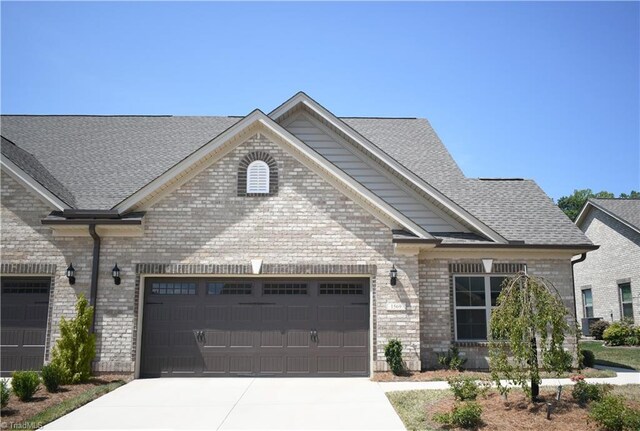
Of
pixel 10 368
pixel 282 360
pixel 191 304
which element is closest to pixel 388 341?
pixel 282 360

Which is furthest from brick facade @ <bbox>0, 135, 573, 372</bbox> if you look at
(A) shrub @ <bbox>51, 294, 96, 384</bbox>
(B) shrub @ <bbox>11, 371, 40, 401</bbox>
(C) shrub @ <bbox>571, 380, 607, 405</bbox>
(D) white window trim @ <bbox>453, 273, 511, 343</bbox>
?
(C) shrub @ <bbox>571, 380, 607, 405</bbox>

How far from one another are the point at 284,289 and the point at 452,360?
4.79 meters

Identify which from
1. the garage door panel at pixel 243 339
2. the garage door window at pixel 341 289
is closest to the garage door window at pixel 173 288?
the garage door panel at pixel 243 339

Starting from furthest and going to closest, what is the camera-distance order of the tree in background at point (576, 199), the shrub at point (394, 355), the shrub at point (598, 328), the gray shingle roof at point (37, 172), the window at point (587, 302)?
1. the tree in background at point (576, 199)
2. the window at point (587, 302)
3. the shrub at point (598, 328)
4. the gray shingle roof at point (37, 172)
5. the shrub at point (394, 355)

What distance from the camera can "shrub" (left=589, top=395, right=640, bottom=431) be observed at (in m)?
8.14

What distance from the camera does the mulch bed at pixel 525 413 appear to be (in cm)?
876

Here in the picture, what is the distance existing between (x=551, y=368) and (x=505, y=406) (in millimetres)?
1053

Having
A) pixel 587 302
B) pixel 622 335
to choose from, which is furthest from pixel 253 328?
pixel 587 302

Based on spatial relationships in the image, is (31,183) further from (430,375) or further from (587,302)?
(587,302)

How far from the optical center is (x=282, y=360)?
14367mm

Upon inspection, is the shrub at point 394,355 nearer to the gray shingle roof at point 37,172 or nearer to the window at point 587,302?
the gray shingle roof at point 37,172

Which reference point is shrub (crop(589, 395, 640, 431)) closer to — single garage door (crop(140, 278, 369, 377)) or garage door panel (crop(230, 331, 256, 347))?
single garage door (crop(140, 278, 369, 377))

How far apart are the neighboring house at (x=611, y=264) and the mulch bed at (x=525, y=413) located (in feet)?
57.6

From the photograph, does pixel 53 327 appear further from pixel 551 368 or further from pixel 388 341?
pixel 551 368
